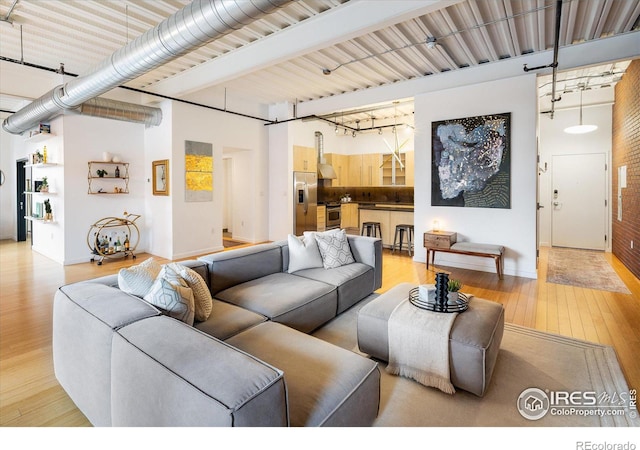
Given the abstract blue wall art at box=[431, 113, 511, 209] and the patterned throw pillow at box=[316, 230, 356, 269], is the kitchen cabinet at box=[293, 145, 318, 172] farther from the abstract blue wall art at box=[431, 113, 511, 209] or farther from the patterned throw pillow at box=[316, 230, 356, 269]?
the patterned throw pillow at box=[316, 230, 356, 269]

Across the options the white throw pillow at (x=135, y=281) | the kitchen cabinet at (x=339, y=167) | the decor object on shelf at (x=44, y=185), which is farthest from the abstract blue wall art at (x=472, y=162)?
the decor object on shelf at (x=44, y=185)

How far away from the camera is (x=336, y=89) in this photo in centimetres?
671

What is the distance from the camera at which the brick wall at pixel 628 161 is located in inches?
195

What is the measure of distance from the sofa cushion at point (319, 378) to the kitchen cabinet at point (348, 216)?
7.04 m

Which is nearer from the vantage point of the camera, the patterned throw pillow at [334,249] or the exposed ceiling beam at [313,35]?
the exposed ceiling beam at [313,35]

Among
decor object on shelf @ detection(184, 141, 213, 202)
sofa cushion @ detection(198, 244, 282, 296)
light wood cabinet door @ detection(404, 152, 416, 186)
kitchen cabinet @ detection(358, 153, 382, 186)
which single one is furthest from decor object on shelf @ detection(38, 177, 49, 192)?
light wood cabinet door @ detection(404, 152, 416, 186)

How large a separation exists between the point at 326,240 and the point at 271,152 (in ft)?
15.9

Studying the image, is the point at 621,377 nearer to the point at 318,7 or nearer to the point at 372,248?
the point at 372,248

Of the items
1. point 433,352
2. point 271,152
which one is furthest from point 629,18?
point 271,152

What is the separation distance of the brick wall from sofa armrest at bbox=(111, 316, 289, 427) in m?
5.86

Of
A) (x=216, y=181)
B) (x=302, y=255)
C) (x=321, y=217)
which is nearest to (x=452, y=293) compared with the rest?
(x=302, y=255)

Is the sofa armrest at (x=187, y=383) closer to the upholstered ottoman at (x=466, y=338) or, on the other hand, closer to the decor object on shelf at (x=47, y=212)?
the upholstered ottoman at (x=466, y=338)

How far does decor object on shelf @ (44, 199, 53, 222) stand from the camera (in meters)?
6.13

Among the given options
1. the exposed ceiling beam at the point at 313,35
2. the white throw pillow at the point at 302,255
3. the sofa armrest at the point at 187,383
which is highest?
the exposed ceiling beam at the point at 313,35
